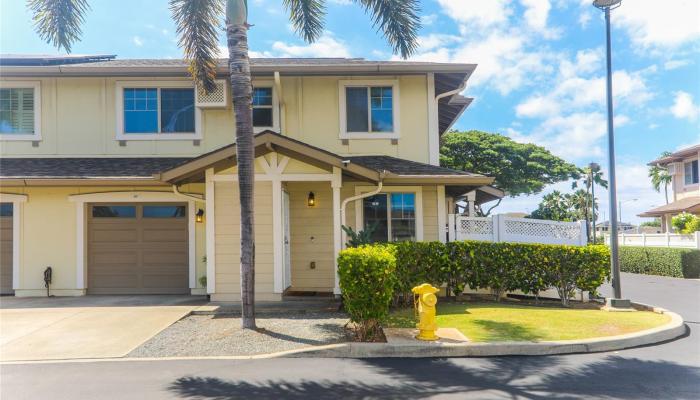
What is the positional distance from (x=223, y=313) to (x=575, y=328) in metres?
6.53

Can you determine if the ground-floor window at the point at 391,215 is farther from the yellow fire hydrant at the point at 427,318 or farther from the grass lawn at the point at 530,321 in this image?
the yellow fire hydrant at the point at 427,318

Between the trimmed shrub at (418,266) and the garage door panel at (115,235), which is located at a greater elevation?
the garage door panel at (115,235)

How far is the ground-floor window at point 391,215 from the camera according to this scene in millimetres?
10474

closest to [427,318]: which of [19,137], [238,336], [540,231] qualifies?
[238,336]

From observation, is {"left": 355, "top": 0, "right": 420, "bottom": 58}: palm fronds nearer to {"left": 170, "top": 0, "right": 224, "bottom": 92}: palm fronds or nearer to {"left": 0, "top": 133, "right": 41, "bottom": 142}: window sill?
{"left": 170, "top": 0, "right": 224, "bottom": 92}: palm fronds

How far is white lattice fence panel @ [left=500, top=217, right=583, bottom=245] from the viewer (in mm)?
9844

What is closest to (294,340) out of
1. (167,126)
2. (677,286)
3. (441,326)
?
(441,326)

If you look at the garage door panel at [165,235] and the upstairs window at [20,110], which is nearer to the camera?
the garage door panel at [165,235]

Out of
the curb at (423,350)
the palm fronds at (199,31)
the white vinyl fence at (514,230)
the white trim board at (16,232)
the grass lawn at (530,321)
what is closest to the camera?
the curb at (423,350)

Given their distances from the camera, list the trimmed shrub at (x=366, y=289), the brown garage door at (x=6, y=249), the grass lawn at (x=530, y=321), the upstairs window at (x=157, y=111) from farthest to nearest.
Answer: the upstairs window at (x=157, y=111) → the brown garage door at (x=6, y=249) → the grass lawn at (x=530, y=321) → the trimmed shrub at (x=366, y=289)

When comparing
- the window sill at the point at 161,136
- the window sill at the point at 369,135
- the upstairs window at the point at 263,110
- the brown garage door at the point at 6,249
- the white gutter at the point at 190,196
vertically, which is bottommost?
the brown garage door at the point at 6,249

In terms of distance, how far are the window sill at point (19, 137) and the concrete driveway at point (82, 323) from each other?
4.16 metres

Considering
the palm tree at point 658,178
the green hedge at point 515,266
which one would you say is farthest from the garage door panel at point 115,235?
the palm tree at point 658,178

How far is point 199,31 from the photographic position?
8.26 m
